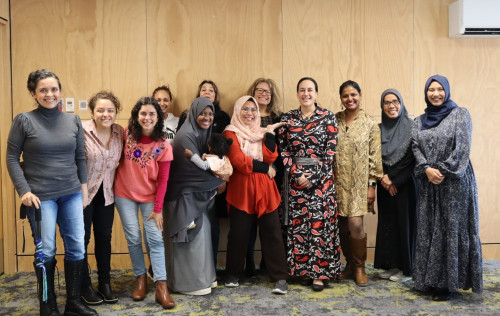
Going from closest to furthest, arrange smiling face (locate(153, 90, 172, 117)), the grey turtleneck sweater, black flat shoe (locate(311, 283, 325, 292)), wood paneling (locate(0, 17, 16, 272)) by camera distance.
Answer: the grey turtleneck sweater
black flat shoe (locate(311, 283, 325, 292))
smiling face (locate(153, 90, 172, 117))
wood paneling (locate(0, 17, 16, 272))

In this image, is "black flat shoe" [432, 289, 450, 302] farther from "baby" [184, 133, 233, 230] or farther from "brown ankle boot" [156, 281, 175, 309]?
"brown ankle boot" [156, 281, 175, 309]

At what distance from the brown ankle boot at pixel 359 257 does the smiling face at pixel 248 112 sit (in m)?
1.22

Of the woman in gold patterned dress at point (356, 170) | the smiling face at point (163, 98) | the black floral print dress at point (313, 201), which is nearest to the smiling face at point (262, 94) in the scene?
the black floral print dress at point (313, 201)

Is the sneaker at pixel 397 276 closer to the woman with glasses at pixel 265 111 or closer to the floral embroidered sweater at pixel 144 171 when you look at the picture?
the woman with glasses at pixel 265 111

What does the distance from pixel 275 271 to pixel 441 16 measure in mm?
2781

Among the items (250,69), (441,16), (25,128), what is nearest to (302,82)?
(250,69)

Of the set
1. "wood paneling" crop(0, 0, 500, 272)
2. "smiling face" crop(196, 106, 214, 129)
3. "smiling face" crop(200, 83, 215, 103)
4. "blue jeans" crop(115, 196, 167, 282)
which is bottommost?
"blue jeans" crop(115, 196, 167, 282)

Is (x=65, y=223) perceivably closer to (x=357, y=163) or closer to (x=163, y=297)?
(x=163, y=297)

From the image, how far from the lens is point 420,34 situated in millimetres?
3904

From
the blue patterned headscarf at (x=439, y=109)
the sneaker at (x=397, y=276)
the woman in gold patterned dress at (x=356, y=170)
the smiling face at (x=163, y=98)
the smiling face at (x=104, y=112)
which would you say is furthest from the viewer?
the smiling face at (x=163, y=98)

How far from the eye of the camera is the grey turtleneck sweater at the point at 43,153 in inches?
95.1

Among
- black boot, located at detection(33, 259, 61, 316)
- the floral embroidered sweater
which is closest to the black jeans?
the floral embroidered sweater

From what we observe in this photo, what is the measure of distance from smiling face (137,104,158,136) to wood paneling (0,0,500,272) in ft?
3.45

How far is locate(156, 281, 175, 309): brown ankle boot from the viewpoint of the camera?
110 inches
